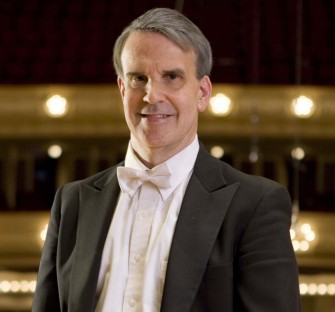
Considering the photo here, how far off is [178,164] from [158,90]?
83 mm

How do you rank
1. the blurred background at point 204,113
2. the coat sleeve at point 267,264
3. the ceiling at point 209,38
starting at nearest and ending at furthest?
the coat sleeve at point 267,264 → the blurred background at point 204,113 → the ceiling at point 209,38

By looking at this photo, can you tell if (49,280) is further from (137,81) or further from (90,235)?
(137,81)

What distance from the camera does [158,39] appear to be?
0.87 m

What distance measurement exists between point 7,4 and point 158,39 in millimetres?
5747

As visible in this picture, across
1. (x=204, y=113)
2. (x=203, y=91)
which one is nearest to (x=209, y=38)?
(x=204, y=113)

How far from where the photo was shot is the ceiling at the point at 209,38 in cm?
588

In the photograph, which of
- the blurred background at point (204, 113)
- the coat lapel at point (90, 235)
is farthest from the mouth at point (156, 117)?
the blurred background at point (204, 113)

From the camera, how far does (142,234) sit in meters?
0.88

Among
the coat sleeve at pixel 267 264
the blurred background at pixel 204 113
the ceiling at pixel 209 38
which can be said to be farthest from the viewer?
the ceiling at pixel 209 38

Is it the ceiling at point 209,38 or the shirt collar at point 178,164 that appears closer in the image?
the shirt collar at point 178,164

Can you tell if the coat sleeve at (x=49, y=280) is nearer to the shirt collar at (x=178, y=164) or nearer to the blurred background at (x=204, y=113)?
the shirt collar at (x=178, y=164)

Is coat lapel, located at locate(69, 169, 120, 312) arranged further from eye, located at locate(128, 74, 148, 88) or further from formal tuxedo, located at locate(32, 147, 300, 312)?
eye, located at locate(128, 74, 148, 88)

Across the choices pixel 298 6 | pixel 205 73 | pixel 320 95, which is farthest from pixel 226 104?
pixel 205 73

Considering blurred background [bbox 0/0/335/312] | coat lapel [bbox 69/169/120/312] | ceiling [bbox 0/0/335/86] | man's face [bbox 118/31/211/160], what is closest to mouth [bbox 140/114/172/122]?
man's face [bbox 118/31/211/160]
